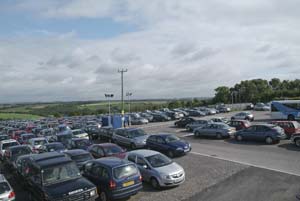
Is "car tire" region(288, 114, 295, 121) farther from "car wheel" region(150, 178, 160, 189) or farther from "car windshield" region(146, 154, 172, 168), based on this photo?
"car wheel" region(150, 178, 160, 189)

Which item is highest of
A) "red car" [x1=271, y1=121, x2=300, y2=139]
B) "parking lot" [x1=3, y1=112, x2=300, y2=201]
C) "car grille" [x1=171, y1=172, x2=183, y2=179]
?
"red car" [x1=271, y1=121, x2=300, y2=139]

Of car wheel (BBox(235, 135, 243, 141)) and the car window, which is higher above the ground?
the car window

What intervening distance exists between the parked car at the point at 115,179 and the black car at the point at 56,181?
63 cm

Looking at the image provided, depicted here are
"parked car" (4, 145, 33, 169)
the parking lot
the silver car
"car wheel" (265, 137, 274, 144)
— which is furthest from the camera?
"car wheel" (265, 137, 274, 144)

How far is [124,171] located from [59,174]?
2481mm

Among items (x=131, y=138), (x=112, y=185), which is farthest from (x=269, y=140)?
(x=112, y=185)

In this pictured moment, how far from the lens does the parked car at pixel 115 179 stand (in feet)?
35.8

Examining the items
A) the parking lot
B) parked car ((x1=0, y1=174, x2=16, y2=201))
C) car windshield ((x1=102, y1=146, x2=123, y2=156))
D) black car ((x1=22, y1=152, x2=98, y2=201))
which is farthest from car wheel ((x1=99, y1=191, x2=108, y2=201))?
car windshield ((x1=102, y1=146, x2=123, y2=156))

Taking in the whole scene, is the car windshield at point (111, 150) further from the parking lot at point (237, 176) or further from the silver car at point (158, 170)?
the parking lot at point (237, 176)

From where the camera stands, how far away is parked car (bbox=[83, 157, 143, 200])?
35.8 ft

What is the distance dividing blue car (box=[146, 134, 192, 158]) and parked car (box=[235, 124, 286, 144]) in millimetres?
6256

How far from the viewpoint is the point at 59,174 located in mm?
11086

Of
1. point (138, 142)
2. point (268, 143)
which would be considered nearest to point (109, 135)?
point (138, 142)

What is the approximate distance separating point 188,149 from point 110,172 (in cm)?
898
